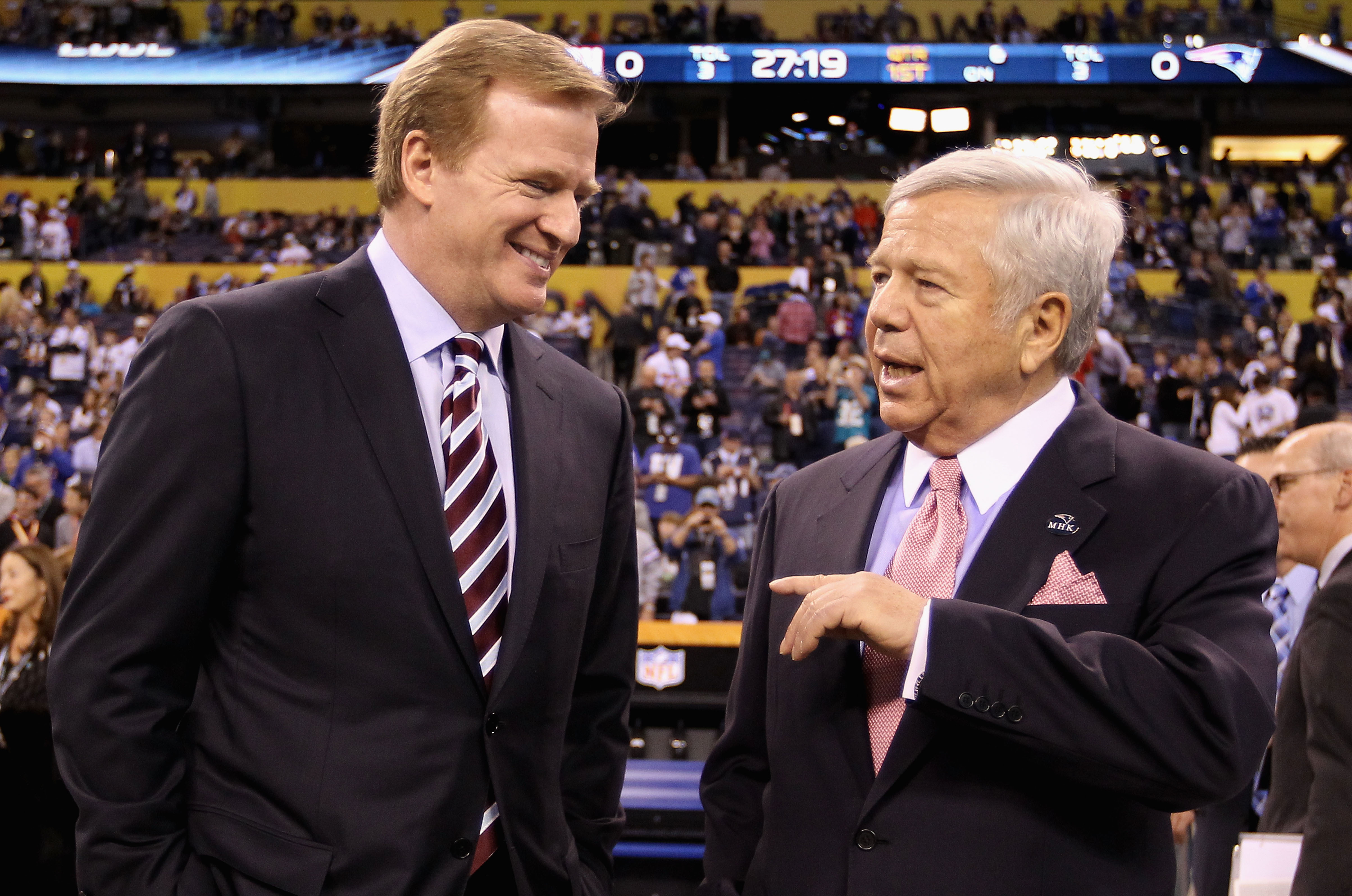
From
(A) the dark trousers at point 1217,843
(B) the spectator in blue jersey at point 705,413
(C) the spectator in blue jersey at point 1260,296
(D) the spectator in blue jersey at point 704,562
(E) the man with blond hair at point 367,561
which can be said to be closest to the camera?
(E) the man with blond hair at point 367,561

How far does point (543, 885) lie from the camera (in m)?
1.81

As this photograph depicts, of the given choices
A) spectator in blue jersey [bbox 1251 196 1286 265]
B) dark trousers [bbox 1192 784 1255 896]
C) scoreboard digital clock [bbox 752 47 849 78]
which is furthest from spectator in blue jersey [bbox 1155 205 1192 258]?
dark trousers [bbox 1192 784 1255 896]

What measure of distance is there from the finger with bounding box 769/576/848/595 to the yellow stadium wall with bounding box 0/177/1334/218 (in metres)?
19.8

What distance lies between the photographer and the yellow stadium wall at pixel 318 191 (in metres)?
21.0

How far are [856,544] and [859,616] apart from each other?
0.34 meters

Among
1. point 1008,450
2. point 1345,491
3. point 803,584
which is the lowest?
point 1345,491

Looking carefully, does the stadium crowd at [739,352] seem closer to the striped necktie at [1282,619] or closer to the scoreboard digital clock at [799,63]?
the striped necktie at [1282,619]

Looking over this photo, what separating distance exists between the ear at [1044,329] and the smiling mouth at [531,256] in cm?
69

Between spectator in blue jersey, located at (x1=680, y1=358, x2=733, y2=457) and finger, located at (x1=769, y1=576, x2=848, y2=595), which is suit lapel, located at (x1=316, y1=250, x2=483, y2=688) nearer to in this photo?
finger, located at (x1=769, y1=576, x2=848, y2=595)

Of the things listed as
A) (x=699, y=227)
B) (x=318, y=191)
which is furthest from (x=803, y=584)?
(x=318, y=191)

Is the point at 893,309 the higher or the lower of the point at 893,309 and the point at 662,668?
the higher

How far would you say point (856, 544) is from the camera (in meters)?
1.86

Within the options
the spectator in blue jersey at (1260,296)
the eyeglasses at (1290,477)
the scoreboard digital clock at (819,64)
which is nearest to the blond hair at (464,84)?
the eyeglasses at (1290,477)

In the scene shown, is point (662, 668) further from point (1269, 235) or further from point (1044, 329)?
point (1269, 235)
